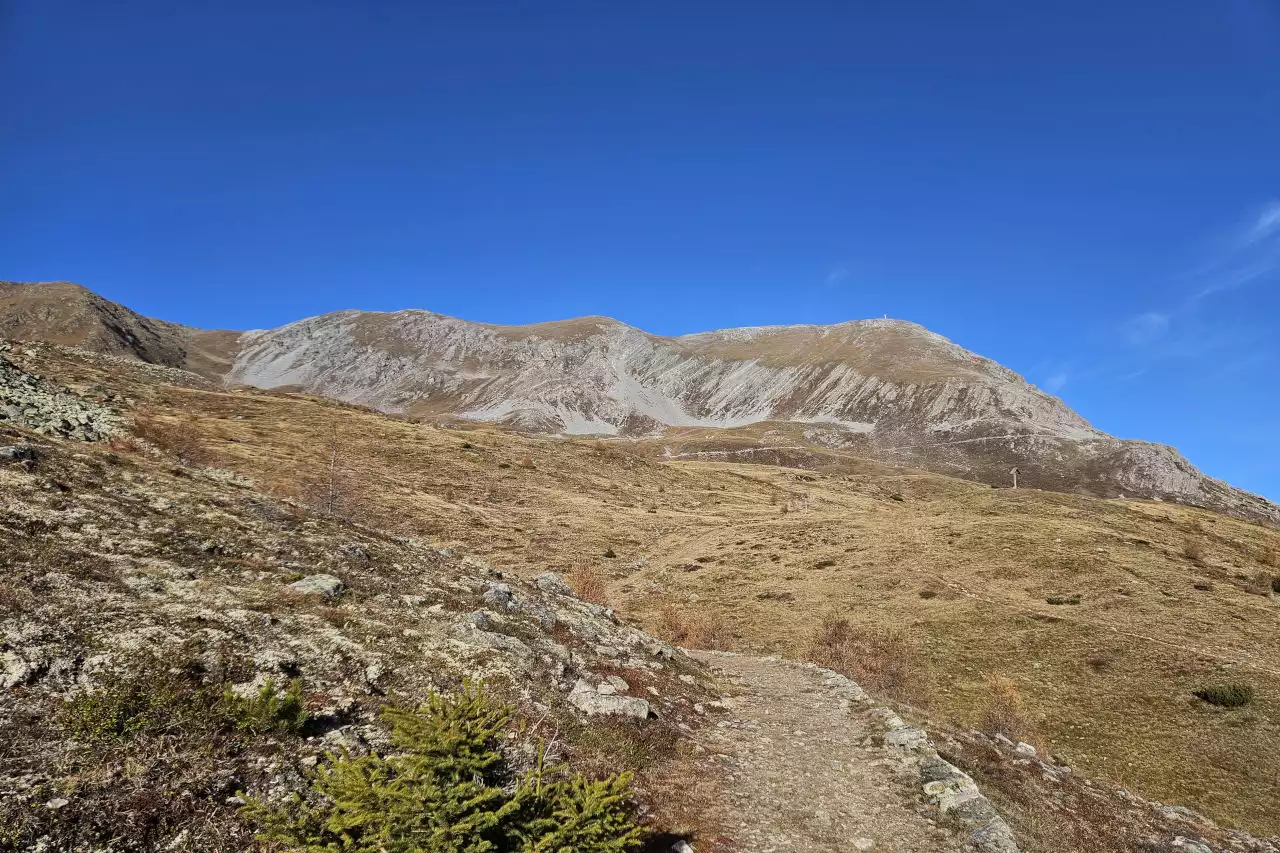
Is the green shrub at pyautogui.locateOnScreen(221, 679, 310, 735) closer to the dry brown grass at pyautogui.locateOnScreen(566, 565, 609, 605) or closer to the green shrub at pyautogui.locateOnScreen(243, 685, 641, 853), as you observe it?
the green shrub at pyautogui.locateOnScreen(243, 685, 641, 853)

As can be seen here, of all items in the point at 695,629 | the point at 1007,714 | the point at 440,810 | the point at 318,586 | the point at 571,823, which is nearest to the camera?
the point at 440,810

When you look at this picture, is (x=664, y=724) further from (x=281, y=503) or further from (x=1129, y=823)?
(x=281, y=503)

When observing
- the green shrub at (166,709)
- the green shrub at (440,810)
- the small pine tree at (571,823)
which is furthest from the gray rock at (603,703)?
the small pine tree at (571,823)

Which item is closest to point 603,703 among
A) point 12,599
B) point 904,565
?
point 12,599

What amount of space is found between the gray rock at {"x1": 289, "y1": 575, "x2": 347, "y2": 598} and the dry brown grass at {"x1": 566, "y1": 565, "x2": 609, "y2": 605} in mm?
15170

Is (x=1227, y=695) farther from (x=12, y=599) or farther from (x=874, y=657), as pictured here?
(x=12, y=599)

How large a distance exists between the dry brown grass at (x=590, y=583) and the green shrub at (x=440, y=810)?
22.3m

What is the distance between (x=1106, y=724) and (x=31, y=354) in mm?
78297

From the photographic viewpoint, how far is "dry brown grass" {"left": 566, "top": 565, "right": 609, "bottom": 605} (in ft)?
104

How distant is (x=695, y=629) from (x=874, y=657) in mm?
7955

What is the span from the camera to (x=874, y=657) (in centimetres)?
2717

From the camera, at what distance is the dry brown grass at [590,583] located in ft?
104

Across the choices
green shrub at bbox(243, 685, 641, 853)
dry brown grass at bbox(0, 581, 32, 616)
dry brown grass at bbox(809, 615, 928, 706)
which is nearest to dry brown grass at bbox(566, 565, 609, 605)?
dry brown grass at bbox(809, 615, 928, 706)

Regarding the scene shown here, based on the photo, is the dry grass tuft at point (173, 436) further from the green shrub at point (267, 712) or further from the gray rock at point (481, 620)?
the green shrub at point (267, 712)
